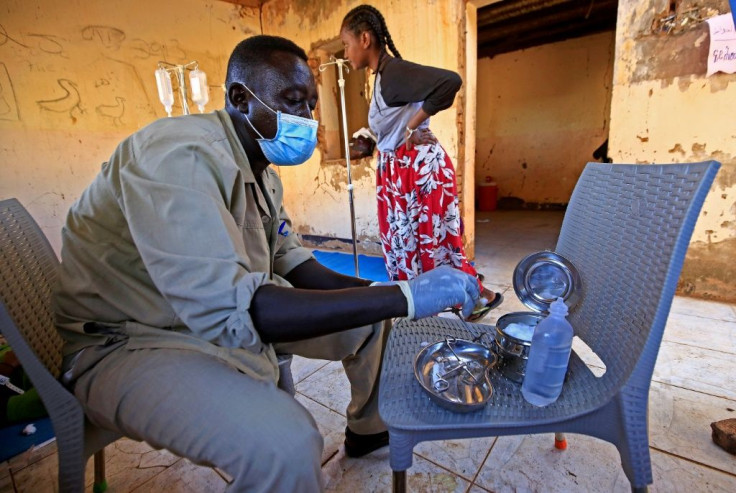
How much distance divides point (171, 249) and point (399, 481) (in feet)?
2.23

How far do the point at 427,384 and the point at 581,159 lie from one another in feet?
20.2

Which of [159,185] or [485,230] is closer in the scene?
[159,185]

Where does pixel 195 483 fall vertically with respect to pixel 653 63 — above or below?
below

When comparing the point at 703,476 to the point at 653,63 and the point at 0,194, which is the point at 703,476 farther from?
the point at 0,194

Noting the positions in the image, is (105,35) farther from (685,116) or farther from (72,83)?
(685,116)

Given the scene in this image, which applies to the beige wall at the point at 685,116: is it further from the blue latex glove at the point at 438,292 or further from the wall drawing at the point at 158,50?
the wall drawing at the point at 158,50

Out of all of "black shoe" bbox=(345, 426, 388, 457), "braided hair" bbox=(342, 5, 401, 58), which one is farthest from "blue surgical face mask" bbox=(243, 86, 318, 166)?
"braided hair" bbox=(342, 5, 401, 58)

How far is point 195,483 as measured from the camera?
1.14m

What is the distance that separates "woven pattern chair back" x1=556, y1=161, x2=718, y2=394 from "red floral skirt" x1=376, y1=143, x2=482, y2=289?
41.4 inches

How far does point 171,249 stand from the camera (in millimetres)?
706

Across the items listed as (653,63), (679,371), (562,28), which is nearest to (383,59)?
(653,63)

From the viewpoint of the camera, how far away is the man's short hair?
98 centimetres

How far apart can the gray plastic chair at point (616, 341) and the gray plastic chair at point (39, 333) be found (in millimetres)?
632

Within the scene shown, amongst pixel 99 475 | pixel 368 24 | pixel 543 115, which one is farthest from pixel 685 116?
pixel 543 115
